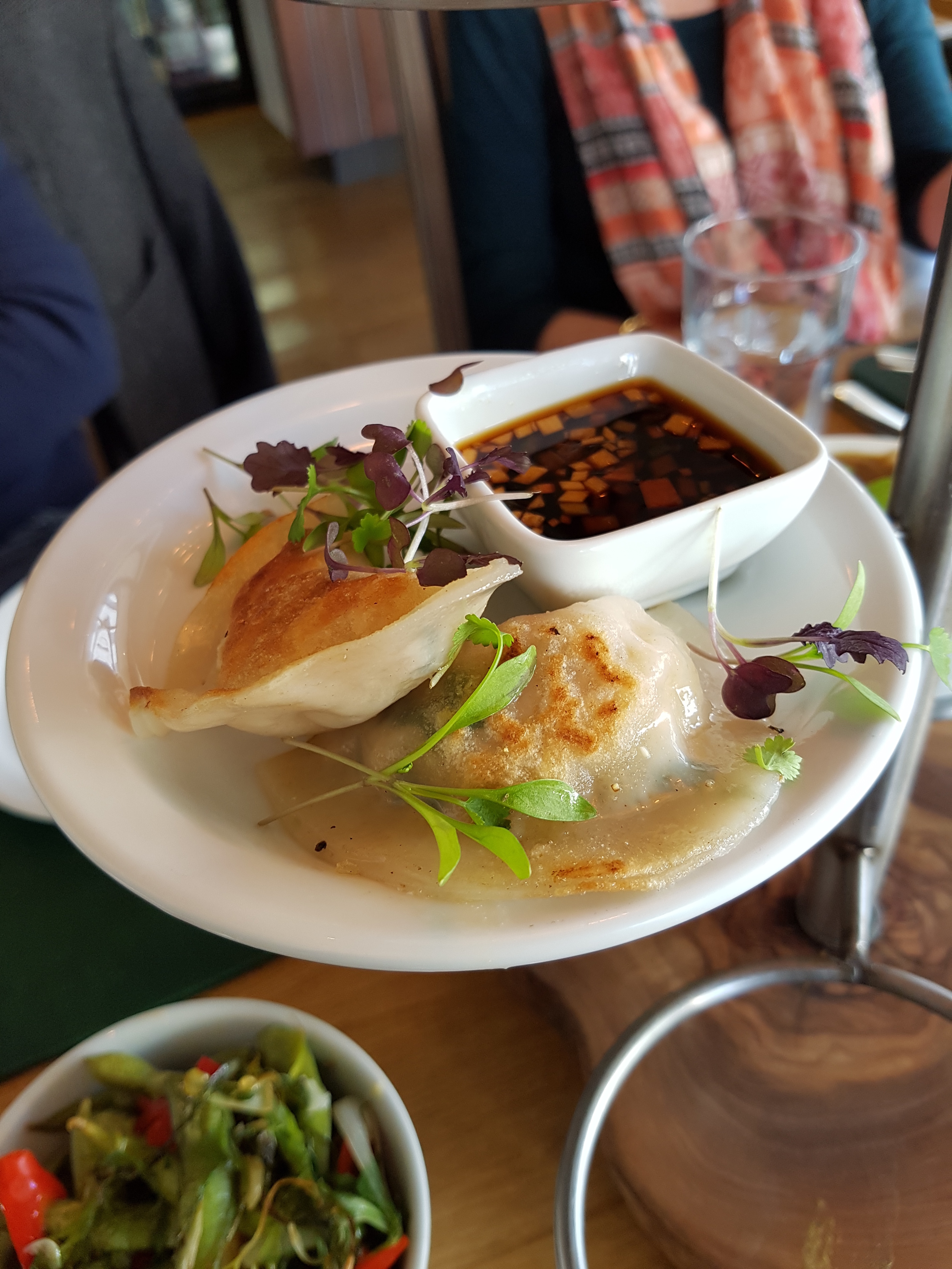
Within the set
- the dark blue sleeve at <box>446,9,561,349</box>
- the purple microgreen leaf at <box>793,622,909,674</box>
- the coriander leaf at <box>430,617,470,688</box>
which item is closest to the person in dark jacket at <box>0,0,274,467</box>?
the dark blue sleeve at <box>446,9,561,349</box>

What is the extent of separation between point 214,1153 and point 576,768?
0.87 feet

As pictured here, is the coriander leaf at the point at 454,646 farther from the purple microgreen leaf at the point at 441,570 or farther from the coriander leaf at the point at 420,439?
the coriander leaf at the point at 420,439

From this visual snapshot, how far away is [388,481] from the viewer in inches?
18.0

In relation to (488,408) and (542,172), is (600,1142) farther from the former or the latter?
(542,172)

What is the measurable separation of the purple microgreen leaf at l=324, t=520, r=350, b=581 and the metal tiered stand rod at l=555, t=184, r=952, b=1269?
10.9 inches

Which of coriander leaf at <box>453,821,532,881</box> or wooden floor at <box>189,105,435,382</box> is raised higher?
coriander leaf at <box>453,821,532,881</box>

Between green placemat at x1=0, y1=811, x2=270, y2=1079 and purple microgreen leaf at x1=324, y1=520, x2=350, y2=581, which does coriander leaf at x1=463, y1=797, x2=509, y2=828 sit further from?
green placemat at x1=0, y1=811, x2=270, y2=1079

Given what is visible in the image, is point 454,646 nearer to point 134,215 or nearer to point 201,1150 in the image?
point 201,1150

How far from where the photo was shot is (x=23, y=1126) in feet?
1.57

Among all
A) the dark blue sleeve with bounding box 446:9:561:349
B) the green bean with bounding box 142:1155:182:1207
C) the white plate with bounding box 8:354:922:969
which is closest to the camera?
the white plate with bounding box 8:354:922:969

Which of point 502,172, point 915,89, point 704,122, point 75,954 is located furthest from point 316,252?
point 75,954

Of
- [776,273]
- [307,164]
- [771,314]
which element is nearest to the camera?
[771,314]

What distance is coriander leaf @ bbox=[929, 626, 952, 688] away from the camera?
1.32 ft

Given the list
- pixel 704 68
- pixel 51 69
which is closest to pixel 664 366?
pixel 51 69
